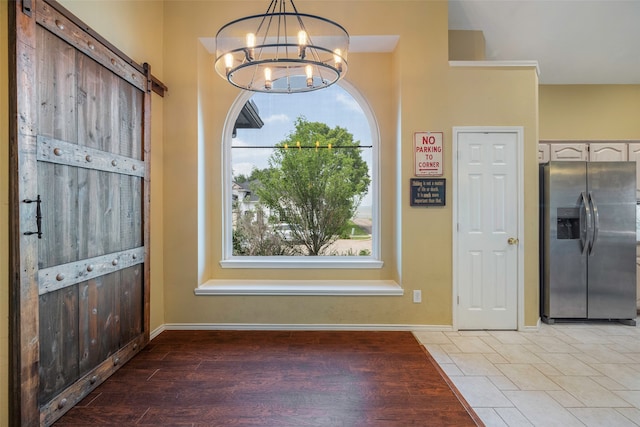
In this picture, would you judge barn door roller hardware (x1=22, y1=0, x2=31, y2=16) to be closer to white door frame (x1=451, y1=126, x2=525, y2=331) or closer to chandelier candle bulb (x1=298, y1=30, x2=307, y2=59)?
chandelier candle bulb (x1=298, y1=30, x2=307, y2=59)

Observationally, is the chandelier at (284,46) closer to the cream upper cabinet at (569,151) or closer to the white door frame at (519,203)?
the white door frame at (519,203)

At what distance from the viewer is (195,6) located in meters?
3.53

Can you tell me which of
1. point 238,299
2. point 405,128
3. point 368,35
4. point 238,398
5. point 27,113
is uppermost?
point 368,35

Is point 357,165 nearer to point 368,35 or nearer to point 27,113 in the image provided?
point 368,35

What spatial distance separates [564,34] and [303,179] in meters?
3.48

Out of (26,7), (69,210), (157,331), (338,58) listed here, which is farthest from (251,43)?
(157,331)

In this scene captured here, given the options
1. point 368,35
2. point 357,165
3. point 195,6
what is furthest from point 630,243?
point 195,6

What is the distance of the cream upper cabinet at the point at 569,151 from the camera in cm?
453

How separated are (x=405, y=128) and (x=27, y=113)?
9.87ft

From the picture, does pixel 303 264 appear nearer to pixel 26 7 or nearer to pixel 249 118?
pixel 249 118

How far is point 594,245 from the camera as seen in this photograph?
12.2ft

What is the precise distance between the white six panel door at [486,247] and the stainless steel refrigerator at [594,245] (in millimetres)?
557

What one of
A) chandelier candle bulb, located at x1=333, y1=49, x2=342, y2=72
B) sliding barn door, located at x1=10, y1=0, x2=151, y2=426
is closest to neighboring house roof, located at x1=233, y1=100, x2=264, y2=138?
sliding barn door, located at x1=10, y1=0, x2=151, y2=426

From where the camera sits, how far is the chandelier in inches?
75.4
